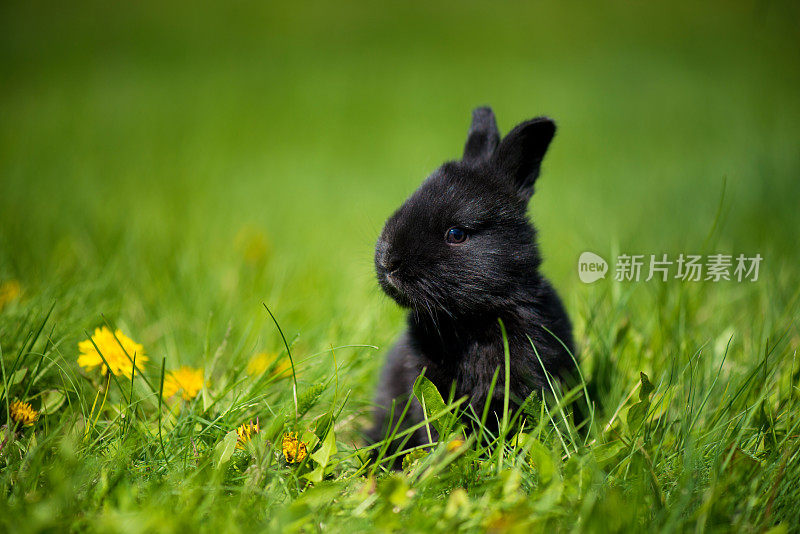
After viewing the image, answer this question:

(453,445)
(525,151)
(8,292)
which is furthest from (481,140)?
(8,292)

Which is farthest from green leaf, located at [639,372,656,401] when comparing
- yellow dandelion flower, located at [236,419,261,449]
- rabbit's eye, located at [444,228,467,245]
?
yellow dandelion flower, located at [236,419,261,449]

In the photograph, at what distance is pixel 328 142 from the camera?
31.7 feet

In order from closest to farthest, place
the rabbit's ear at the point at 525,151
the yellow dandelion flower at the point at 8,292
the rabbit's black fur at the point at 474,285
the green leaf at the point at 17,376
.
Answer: the green leaf at the point at 17,376
the rabbit's black fur at the point at 474,285
the rabbit's ear at the point at 525,151
the yellow dandelion flower at the point at 8,292

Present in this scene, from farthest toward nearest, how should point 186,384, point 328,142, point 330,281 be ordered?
point 328,142, point 330,281, point 186,384

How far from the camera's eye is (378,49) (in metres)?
13.3

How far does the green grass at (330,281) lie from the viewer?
5.60 ft

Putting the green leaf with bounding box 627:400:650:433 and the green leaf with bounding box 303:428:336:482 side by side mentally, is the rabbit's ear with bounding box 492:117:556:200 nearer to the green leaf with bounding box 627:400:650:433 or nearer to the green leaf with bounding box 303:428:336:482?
the green leaf with bounding box 627:400:650:433

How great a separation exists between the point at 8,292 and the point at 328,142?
289 inches

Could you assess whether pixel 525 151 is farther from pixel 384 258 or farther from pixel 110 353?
pixel 110 353

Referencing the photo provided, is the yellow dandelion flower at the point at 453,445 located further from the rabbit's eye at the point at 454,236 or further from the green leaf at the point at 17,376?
the green leaf at the point at 17,376

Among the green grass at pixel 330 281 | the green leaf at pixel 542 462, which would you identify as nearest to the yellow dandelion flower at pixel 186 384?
the green grass at pixel 330 281

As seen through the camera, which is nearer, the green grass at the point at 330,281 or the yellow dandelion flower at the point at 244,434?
the green grass at the point at 330,281

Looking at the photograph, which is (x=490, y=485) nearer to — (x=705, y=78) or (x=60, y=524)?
(x=60, y=524)

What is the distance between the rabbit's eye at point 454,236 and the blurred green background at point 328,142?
58 cm
